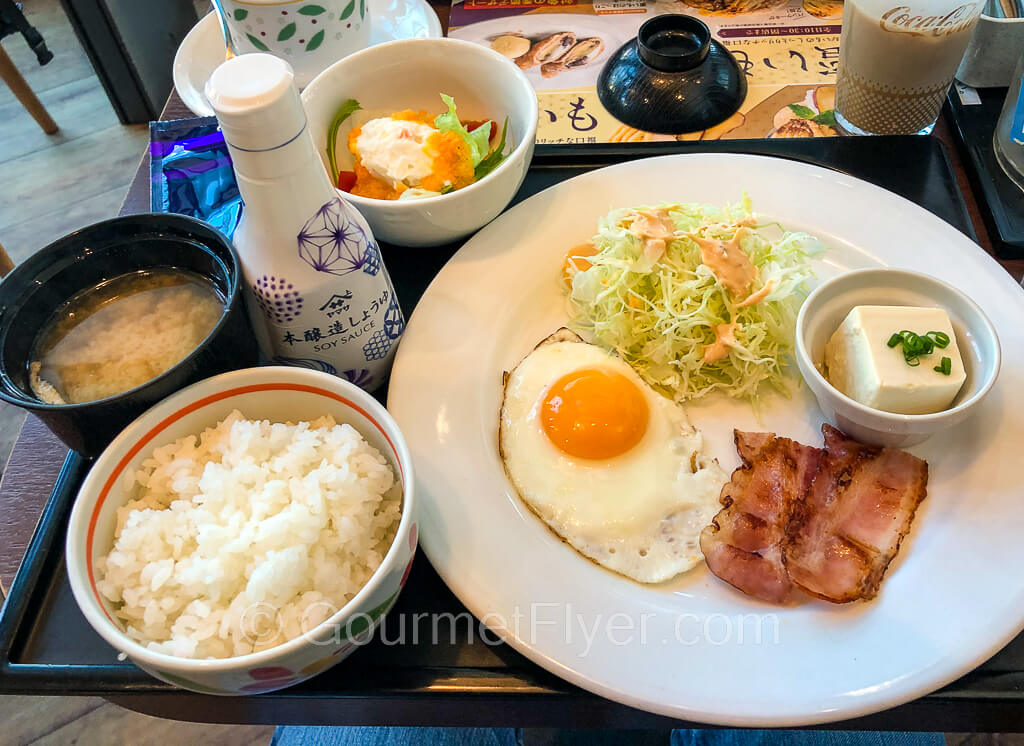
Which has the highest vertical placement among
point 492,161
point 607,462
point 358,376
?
point 492,161

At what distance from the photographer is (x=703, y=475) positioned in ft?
5.10

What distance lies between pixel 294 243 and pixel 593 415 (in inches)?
28.0

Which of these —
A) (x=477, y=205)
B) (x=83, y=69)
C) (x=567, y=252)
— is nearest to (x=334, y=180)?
(x=477, y=205)

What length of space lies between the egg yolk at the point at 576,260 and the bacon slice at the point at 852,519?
2.28 ft

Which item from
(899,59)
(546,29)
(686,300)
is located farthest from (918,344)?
(546,29)

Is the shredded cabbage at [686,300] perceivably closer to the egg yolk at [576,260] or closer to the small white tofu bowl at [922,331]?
the egg yolk at [576,260]

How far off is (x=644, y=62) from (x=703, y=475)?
1330 mm

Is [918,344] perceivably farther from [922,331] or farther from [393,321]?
[393,321]

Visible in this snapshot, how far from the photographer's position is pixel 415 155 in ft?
5.49

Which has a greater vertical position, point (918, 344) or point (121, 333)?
point (121, 333)

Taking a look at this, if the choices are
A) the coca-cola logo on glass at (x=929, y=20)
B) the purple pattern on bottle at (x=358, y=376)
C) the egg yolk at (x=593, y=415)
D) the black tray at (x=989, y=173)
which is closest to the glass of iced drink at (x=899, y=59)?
the coca-cola logo on glass at (x=929, y=20)

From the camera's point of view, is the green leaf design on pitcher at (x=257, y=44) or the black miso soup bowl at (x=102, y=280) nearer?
the black miso soup bowl at (x=102, y=280)

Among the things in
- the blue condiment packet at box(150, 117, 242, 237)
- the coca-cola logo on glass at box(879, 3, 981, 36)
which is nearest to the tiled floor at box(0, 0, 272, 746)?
the blue condiment packet at box(150, 117, 242, 237)

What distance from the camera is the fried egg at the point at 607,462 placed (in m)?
1.46
